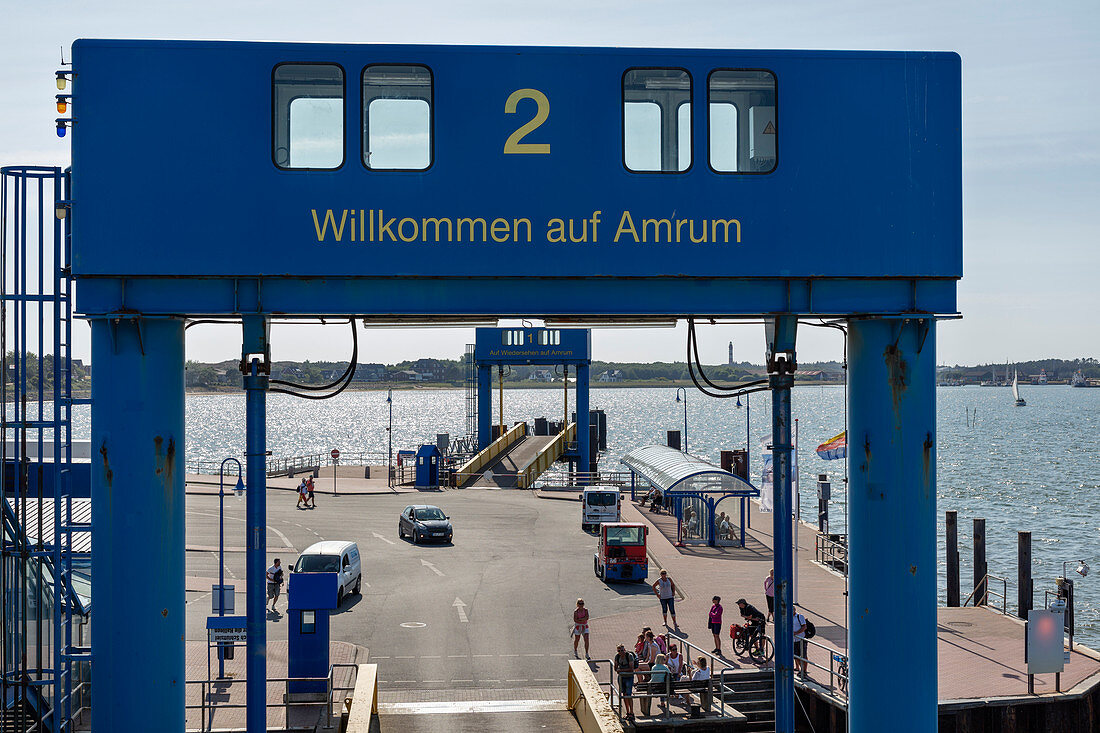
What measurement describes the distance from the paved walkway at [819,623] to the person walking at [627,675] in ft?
9.10

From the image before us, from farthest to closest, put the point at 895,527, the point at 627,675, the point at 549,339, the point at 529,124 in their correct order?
the point at 549,339 → the point at 627,675 → the point at 895,527 → the point at 529,124

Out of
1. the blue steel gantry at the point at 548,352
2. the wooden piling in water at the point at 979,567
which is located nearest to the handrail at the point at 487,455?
the blue steel gantry at the point at 548,352

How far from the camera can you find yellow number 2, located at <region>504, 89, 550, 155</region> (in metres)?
10.0

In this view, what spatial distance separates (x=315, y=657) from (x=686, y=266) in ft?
42.8

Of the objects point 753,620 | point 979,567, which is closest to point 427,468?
point 979,567

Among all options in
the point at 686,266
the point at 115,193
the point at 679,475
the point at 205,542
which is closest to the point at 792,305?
the point at 686,266

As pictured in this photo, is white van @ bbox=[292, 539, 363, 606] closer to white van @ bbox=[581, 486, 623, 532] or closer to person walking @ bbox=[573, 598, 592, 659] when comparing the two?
person walking @ bbox=[573, 598, 592, 659]

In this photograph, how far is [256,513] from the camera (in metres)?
10.2

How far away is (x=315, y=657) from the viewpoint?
64.3 feet

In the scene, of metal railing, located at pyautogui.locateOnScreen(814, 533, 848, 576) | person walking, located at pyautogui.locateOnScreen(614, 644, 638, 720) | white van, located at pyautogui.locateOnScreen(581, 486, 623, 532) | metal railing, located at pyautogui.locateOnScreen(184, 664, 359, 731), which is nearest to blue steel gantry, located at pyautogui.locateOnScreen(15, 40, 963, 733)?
metal railing, located at pyautogui.locateOnScreen(184, 664, 359, 731)

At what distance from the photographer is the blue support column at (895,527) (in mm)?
10438

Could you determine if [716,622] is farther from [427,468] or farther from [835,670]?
[427,468]

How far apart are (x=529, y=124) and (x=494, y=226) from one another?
1.09 meters

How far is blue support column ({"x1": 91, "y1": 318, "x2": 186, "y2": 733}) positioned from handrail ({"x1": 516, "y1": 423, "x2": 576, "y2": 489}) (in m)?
43.1
